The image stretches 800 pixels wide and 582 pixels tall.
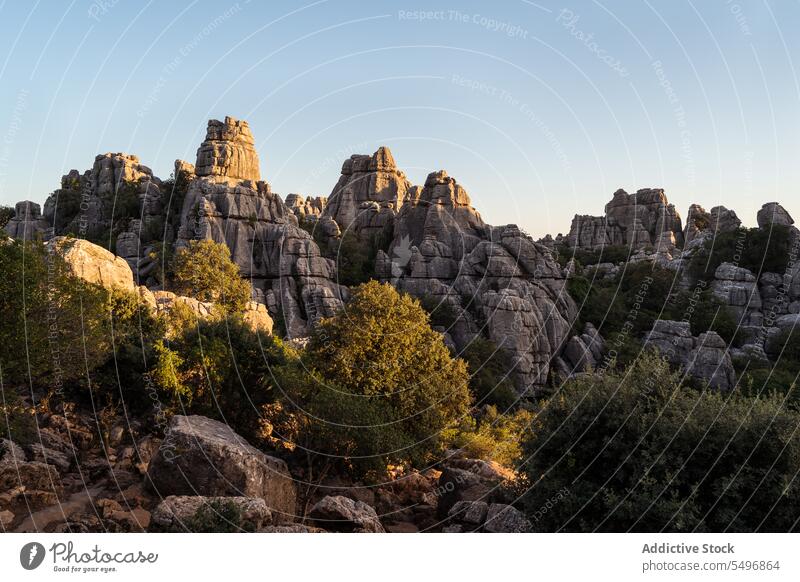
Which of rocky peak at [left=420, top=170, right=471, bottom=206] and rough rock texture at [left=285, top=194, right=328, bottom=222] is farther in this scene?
rough rock texture at [left=285, top=194, right=328, bottom=222]

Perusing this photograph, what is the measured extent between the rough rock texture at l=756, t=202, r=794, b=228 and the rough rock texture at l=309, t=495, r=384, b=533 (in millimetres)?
88666

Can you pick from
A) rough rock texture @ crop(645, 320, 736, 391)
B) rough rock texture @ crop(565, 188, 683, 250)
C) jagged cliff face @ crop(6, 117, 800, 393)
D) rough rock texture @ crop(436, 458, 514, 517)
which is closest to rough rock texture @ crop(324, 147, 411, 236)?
jagged cliff face @ crop(6, 117, 800, 393)

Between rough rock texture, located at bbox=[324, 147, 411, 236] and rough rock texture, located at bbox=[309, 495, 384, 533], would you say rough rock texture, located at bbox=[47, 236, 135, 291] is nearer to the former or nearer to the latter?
rough rock texture, located at bbox=[309, 495, 384, 533]

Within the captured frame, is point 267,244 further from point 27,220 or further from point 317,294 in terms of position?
point 27,220

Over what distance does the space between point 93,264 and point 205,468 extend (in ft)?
59.9

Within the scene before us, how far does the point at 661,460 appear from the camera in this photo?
17906 mm

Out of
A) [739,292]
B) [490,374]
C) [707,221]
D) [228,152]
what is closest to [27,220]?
[228,152]

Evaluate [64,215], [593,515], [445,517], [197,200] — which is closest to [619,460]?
[593,515]

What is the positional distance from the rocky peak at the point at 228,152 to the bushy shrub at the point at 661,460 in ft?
258

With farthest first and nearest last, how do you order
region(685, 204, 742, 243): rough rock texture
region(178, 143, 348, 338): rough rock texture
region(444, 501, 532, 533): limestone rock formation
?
region(685, 204, 742, 243): rough rock texture < region(178, 143, 348, 338): rough rock texture < region(444, 501, 532, 533): limestone rock formation

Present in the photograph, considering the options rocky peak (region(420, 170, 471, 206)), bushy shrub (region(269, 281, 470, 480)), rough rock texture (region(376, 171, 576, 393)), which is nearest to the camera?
bushy shrub (region(269, 281, 470, 480))

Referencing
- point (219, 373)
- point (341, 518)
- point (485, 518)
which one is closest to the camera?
point (341, 518)

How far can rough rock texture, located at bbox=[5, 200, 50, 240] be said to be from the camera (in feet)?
282

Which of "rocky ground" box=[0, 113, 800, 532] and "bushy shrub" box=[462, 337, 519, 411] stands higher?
"rocky ground" box=[0, 113, 800, 532]
